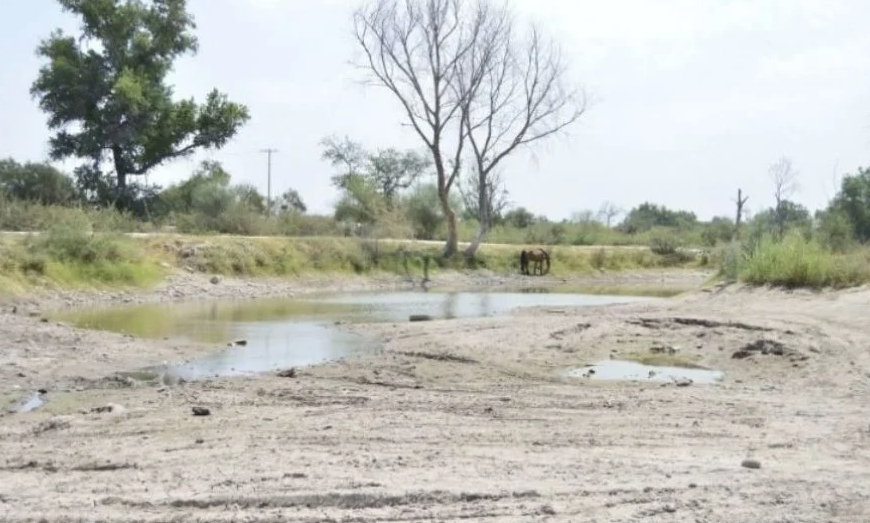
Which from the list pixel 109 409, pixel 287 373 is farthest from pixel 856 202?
pixel 109 409

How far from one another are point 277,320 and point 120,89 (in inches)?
1038

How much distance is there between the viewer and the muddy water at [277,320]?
14.4 metres

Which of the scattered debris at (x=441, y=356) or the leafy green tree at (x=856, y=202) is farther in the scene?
the leafy green tree at (x=856, y=202)

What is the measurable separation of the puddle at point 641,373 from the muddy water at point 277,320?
3915 millimetres

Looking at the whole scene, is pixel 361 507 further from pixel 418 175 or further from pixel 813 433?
pixel 418 175

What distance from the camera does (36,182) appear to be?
4384 cm

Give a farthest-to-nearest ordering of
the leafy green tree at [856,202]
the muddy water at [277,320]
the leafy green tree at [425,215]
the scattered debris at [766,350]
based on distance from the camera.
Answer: the leafy green tree at [425,215]
the leafy green tree at [856,202]
the muddy water at [277,320]
the scattered debris at [766,350]

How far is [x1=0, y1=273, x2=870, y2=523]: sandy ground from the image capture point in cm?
583

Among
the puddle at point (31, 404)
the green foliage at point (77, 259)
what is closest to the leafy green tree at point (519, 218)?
the green foliage at point (77, 259)

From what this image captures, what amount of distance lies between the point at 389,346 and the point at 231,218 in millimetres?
28226

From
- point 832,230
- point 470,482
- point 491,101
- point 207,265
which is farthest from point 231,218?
point 470,482

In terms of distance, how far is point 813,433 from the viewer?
7875 mm

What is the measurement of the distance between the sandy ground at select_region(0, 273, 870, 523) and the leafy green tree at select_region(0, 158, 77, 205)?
3023cm

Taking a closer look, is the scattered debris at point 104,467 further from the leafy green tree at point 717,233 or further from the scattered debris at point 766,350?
the leafy green tree at point 717,233
